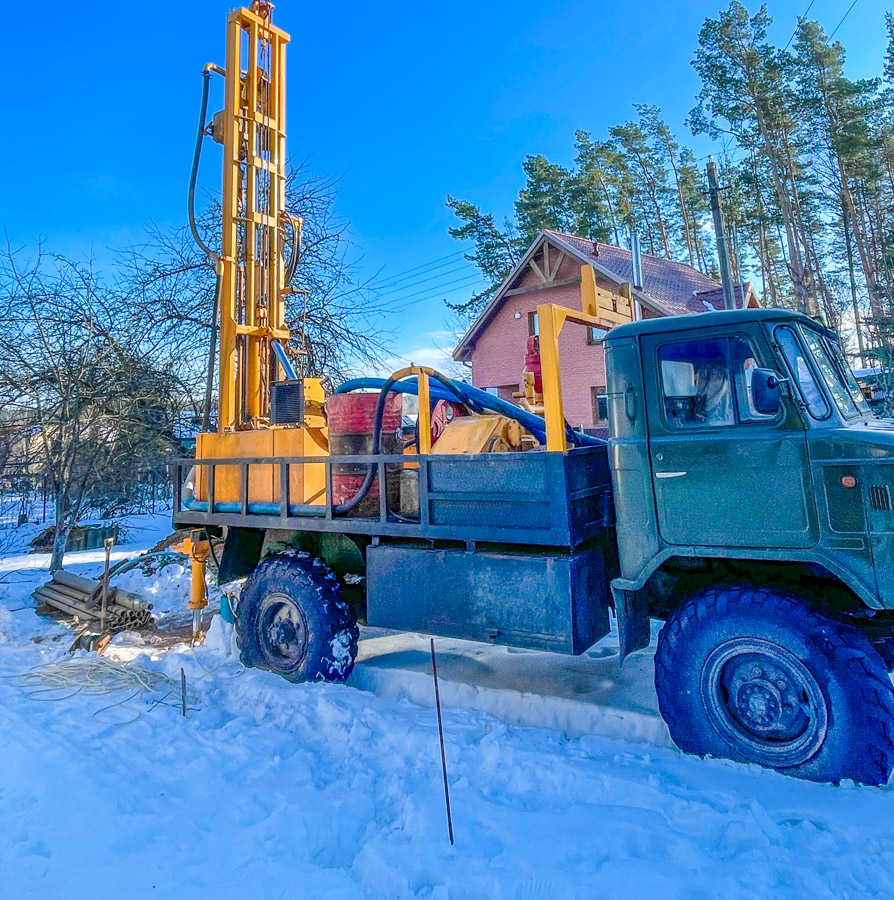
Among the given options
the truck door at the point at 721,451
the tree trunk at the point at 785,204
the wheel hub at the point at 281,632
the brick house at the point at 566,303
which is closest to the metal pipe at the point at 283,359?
the wheel hub at the point at 281,632

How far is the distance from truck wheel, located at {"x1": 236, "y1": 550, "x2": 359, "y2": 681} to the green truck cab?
2.19 meters

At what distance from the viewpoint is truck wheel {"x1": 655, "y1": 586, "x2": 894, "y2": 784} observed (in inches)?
113

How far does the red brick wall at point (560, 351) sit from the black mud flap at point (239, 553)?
12032 mm

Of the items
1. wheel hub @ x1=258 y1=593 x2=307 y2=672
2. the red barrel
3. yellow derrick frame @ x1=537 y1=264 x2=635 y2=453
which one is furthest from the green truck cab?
wheel hub @ x1=258 y1=593 x2=307 y2=672

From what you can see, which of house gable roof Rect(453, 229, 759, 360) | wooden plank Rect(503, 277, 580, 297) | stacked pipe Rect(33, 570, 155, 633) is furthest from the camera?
wooden plank Rect(503, 277, 580, 297)

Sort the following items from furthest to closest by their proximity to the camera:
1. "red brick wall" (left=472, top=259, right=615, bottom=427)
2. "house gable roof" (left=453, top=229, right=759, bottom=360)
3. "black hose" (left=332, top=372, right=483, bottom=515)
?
1. "red brick wall" (left=472, top=259, right=615, bottom=427)
2. "house gable roof" (left=453, top=229, right=759, bottom=360)
3. "black hose" (left=332, top=372, right=483, bottom=515)

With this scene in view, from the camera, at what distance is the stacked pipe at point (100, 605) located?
250 inches

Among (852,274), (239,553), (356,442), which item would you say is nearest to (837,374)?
(356,442)

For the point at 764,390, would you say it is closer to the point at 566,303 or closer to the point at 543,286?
the point at 566,303

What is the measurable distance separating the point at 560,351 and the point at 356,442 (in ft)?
46.9

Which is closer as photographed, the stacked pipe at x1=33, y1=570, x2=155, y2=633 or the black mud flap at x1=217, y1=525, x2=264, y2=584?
the black mud flap at x1=217, y1=525, x2=264, y2=584

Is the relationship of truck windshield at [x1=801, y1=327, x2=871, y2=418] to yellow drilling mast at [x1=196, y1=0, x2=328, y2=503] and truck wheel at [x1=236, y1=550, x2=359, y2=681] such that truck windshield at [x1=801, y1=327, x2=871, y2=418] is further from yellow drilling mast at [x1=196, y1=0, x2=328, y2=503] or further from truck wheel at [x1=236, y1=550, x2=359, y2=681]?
yellow drilling mast at [x1=196, y1=0, x2=328, y2=503]

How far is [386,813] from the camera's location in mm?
2812

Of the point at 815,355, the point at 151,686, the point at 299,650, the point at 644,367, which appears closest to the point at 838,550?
the point at 815,355
